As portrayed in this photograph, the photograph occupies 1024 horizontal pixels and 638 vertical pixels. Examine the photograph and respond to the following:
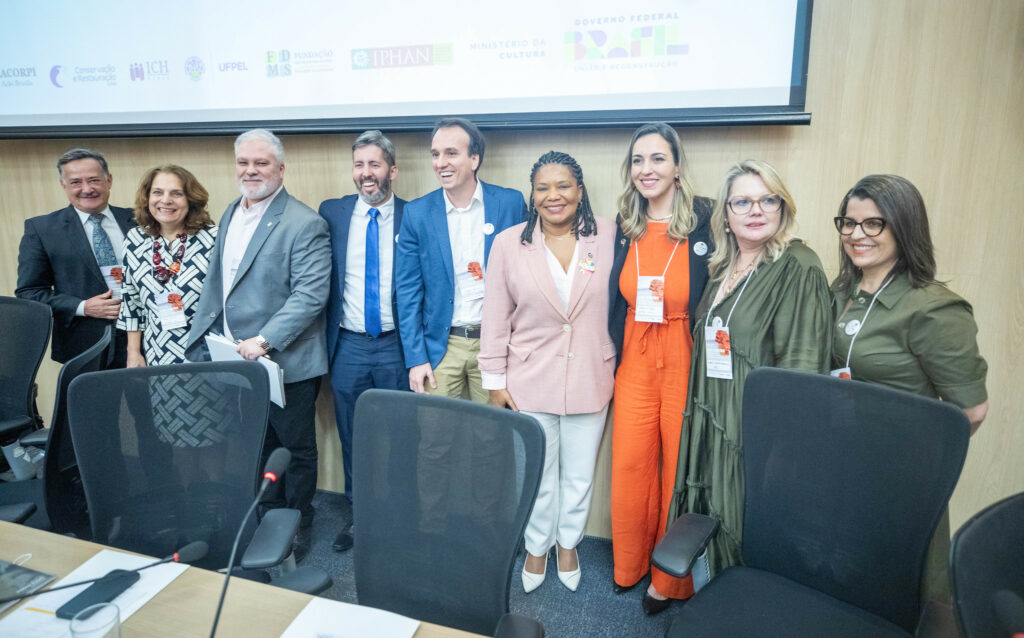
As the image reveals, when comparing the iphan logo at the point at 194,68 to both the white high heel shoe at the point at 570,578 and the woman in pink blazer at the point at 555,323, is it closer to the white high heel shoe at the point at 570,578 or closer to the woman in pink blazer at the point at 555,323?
the woman in pink blazer at the point at 555,323

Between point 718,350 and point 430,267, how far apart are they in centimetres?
113

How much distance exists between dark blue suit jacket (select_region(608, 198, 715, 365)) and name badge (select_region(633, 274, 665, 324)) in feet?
0.30

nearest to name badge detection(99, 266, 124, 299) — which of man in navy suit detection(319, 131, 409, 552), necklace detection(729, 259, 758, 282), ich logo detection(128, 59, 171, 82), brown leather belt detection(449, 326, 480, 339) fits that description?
ich logo detection(128, 59, 171, 82)

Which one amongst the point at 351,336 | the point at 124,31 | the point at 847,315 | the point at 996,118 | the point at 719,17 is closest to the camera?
the point at 847,315

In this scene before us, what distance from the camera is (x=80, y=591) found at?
1.13 meters

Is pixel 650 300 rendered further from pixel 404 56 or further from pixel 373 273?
pixel 404 56

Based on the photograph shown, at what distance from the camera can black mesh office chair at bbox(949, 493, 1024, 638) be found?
0.80m

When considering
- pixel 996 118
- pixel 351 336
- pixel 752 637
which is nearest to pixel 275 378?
pixel 351 336

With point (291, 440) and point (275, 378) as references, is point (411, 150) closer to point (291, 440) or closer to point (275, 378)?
point (275, 378)

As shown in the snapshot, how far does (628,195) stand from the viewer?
6.70 ft

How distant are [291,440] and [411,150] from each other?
1.40 meters

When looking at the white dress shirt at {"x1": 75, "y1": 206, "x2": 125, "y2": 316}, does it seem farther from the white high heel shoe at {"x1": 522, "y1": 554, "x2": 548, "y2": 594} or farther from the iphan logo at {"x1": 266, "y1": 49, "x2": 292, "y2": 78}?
the white high heel shoe at {"x1": 522, "y1": 554, "x2": 548, "y2": 594}

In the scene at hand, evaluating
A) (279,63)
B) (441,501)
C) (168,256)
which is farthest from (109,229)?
(441,501)

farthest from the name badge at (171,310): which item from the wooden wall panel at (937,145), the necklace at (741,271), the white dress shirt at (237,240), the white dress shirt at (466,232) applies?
the necklace at (741,271)
